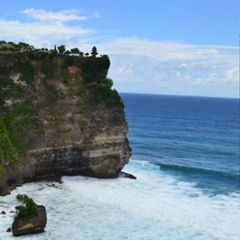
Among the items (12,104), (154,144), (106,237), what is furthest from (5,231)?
(154,144)

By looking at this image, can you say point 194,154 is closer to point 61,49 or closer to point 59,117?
point 59,117

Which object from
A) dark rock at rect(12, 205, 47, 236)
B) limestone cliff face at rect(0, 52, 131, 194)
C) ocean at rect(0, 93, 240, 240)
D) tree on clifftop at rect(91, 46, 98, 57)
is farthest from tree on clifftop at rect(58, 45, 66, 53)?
dark rock at rect(12, 205, 47, 236)

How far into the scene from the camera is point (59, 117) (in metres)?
46.7

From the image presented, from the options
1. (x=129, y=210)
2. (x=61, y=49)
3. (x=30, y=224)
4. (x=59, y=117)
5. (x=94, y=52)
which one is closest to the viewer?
(x=30, y=224)

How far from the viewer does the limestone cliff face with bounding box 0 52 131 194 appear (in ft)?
141

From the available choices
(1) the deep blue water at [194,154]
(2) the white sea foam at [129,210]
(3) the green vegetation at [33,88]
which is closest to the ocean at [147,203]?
(2) the white sea foam at [129,210]

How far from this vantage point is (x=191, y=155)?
6781 cm

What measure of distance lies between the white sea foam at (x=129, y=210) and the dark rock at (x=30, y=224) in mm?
546

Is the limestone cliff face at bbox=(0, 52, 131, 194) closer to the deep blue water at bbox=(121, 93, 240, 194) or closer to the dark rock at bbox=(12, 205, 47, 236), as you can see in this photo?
the dark rock at bbox=(12, 205, 47, 236)

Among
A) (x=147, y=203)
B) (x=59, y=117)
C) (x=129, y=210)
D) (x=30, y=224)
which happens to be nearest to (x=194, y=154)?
(x=59, y=117)

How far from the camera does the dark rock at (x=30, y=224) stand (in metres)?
29.9

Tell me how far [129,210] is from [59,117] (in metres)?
15.2

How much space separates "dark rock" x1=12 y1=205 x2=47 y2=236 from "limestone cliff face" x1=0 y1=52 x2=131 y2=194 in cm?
1104

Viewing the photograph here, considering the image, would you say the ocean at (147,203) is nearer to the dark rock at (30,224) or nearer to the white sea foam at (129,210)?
the white sea foam at (129,210)
